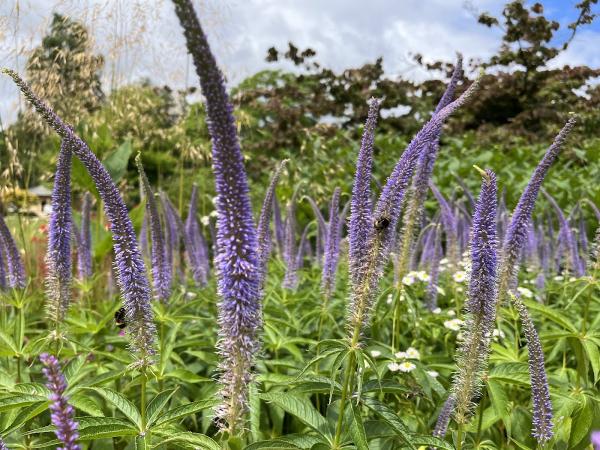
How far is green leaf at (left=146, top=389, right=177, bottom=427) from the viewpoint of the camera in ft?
7.96

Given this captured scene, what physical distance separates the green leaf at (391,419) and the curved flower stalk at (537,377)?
1.63 ft

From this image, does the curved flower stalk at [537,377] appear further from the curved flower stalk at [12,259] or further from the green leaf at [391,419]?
the curved flower stalk at [12,259]

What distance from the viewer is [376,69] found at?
1630 cm

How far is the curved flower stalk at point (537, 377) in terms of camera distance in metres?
2.05

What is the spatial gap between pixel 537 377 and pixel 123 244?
1631 millimetres

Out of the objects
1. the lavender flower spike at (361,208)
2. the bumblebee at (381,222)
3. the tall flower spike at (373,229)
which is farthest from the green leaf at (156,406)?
the bumblebee at (381,222)

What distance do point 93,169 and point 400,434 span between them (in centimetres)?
159

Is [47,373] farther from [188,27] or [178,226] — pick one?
[178,226]

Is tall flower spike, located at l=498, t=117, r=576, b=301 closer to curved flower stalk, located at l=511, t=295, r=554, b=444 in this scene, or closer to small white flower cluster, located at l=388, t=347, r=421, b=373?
small white flower cluster, located at l=388, t=347, r=421, b=373

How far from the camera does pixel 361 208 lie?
2383 mm

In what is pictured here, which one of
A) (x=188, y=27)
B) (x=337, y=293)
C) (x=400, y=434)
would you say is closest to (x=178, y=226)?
(x=337, y=293)

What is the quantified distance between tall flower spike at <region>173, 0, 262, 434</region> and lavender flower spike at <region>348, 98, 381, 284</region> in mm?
595

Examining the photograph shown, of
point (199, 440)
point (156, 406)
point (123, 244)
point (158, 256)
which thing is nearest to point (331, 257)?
point (158, 256)

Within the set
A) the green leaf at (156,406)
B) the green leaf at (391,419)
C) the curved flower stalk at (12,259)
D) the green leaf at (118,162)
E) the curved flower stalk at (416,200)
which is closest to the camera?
the green leaf at (391,419)
